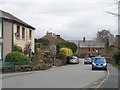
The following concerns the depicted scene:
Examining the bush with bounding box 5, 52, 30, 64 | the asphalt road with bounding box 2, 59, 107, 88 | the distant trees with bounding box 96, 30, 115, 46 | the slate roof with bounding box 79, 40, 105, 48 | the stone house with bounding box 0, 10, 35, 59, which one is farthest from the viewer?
the slate roof with bounding box 79, 40, 105, 48

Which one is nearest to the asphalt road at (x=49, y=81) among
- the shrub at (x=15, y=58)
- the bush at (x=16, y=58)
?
the bush at (x=16, y=58)

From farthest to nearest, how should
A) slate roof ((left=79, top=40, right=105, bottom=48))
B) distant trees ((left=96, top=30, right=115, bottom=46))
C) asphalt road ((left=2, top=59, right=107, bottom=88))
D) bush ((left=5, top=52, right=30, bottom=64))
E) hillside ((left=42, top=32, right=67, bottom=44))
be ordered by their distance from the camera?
slate roof ((left=79, top=40, right=105, bottom=48))
distant trees ((left=96, top=30, right=115, bottom=46))
hillside ((left=42, top=32, right=67, bottom=44))
bush ((left=5, top=52, right=30, bottom=64))
asphalt road ((left=2, top=59, right=107, bottom=88))

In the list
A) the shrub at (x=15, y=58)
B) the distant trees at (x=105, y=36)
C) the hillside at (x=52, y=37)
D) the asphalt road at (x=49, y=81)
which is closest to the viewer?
the asphalt road at (x=49, y=81)

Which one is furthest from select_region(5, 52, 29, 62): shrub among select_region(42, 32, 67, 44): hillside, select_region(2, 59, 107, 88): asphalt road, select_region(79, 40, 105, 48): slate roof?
select_region(79, 40, 105, 48): slate roof

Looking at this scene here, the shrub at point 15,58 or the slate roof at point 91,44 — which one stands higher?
the slate roof at point 91,44

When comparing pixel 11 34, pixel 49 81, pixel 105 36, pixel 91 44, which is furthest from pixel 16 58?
pixel 91 44

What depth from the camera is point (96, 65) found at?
46812mm

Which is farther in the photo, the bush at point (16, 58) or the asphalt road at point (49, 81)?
the bush at point (16, 58)

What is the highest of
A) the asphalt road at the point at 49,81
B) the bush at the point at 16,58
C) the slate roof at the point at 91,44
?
the slate roof at the point at 91,44

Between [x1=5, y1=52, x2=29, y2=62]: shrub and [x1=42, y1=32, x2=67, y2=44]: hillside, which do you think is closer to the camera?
[x1=5, y1=52, x2=29, y2=62]: shrub

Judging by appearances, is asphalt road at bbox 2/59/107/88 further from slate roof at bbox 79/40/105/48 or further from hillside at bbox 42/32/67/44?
slate roof at bbox 79/40/105/48

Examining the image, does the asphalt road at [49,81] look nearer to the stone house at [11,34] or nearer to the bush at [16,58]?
the bush at [16,58]

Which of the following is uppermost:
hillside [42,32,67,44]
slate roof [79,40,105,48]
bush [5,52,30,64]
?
hillside [42,32,67,44]

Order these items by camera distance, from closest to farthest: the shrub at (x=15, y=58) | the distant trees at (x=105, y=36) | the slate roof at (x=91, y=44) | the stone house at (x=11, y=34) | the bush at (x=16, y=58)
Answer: the bush at (x=16, y=58)
the shrub at (x=15, y=58)
the stone house at (x=11, y=34)
the distant trees at (x=105, y=36)
the slate roof at (x=91, y=44)
